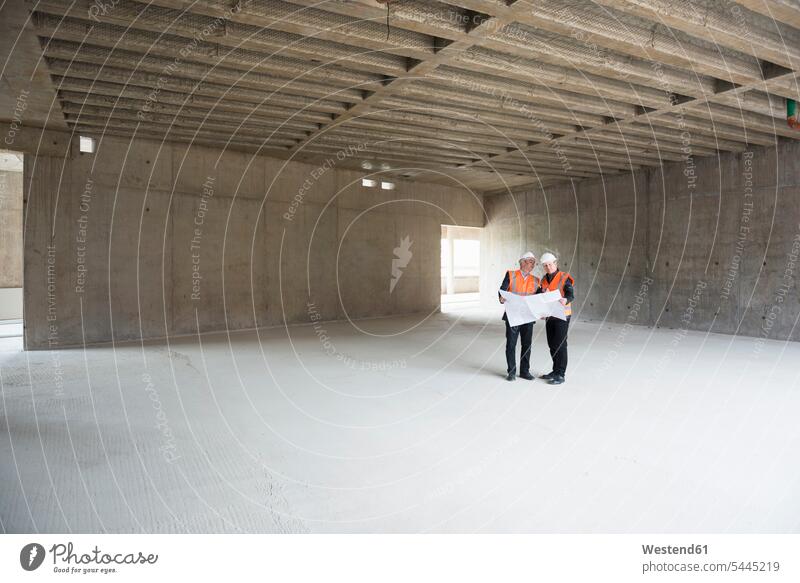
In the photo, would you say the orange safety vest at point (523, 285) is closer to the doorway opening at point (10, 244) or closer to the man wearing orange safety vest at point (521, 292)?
the man wearing orange safety vest at point (521, 292)

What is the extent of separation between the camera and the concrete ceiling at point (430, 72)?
512 cm

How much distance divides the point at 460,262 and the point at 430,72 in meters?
19.2

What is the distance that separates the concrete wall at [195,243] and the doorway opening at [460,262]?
10296 mm

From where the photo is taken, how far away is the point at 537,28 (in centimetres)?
578

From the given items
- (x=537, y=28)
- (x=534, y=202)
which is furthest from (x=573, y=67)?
(x=534, y=202)

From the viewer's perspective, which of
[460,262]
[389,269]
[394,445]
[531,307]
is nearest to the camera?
[394,445]

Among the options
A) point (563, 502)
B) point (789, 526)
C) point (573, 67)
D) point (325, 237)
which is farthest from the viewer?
point (325, 237)

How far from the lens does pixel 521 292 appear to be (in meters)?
6.18

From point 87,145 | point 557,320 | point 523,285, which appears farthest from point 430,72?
point 87,145

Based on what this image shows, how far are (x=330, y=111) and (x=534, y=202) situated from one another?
838 centimetres

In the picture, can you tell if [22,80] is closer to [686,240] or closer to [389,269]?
[389,269]

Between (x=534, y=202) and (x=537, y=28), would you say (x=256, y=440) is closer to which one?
(x=537, y=28)

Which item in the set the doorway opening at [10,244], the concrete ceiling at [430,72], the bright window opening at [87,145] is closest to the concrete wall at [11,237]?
the doorway opening at [10,244]

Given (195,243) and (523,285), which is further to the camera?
(195,243)
